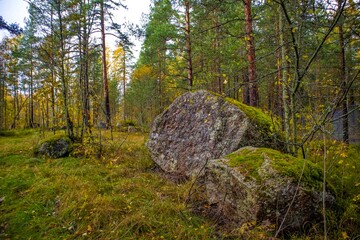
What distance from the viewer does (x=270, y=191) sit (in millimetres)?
2393

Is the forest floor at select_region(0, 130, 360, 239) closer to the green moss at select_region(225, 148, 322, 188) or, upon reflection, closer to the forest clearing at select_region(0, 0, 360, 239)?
the forest clearing at select_region(0, 0, 360, 239)

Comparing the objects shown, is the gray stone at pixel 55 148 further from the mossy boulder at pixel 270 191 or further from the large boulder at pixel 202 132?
the mossy boulder at pixel 270 191

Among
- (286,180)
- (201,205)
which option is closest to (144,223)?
(201,205)

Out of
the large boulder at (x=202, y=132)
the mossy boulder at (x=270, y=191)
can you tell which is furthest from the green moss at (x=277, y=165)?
the large boulder at (x=202, y=132)

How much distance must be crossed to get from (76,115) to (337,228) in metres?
6.71

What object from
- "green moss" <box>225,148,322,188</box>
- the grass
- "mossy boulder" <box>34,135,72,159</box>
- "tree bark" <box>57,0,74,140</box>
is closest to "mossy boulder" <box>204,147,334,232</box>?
"green moss" <box>225,148,322,188</box>

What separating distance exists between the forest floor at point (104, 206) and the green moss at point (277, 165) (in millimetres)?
429

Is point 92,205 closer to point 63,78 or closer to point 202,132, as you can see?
point 202,132

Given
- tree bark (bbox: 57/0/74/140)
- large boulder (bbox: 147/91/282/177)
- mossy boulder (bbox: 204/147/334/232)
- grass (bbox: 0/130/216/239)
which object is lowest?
grass (bbox: 0/130/216/239)

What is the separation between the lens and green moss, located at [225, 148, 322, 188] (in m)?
2.53

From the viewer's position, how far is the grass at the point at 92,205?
2566 millimetres

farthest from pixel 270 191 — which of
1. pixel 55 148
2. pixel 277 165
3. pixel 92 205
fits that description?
pixel 55 148

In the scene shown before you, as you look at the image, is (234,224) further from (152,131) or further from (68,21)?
(68,21)

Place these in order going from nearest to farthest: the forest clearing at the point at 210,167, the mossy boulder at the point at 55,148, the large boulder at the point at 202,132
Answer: the forest clearing at the point at 210,167
the large boulder at the point at 202,132
the mossy boulder at the point at 55,148
